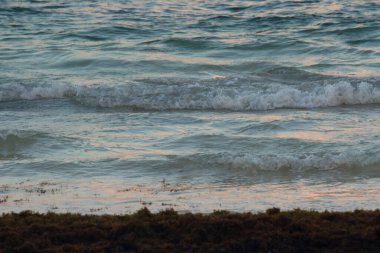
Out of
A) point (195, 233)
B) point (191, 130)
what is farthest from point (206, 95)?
point (195, 233)

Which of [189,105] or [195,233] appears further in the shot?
[189,105]

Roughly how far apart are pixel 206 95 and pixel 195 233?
26.1ft

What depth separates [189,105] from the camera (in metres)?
12.8

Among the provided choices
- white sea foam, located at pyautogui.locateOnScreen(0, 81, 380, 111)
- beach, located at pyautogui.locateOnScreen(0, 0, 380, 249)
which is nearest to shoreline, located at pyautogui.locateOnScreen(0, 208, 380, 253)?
beach, located at pyautogui.locateOnScreen(0, 0, 380, 249)

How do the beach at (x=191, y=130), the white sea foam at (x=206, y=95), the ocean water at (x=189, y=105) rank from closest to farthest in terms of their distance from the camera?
1. the beach at (x=191, y=130)
2. the ocean water at (x=189, y=105)
3. the white sea foam at (x=206, y=95)

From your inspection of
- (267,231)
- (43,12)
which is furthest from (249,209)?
(43,12)

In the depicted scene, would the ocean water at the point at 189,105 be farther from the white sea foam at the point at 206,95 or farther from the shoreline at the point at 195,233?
the shoreline at the point at 195,233

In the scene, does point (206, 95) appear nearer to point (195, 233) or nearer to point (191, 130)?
point (191, 130)

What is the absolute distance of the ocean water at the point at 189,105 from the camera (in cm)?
778

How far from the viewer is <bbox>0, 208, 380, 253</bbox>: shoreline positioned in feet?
17.3

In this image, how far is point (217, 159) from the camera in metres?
8.87

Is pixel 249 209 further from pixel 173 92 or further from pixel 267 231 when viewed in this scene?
pixel 173 92

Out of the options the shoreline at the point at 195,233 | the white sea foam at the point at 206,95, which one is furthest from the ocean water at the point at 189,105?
the shoreline at the point at 195,233

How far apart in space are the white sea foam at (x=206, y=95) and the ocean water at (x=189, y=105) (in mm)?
31
